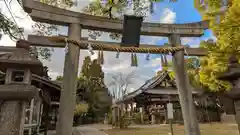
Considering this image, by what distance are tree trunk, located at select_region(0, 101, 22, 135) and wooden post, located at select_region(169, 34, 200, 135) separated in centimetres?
388

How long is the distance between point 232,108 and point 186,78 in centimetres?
152

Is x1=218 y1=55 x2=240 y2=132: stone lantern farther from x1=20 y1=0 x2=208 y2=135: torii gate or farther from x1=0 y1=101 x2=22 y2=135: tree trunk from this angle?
x1=0 y1=101 x2=22 y2=135: tree trunk

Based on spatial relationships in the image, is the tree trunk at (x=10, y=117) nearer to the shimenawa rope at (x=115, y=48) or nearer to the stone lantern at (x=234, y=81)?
the shimenawa rope at (x=115, y=48)

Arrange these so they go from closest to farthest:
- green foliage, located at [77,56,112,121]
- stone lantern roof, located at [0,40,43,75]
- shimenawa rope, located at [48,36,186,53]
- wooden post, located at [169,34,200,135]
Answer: stone lantern roof, located at [0,40,43,75]
shimenawa rope, located at [48,36,186,53]
wooden post, located at [169,34,200,135]
green foliage, located at [77,56,112,121]

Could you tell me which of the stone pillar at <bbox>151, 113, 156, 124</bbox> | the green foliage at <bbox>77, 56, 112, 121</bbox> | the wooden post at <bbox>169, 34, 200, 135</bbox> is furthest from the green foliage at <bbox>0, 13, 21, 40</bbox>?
the green foliage at <bbox>77, 56, 112, 121</bbox>

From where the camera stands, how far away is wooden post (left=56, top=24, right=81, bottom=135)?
12.4 feet

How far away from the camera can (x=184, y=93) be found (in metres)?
4.84

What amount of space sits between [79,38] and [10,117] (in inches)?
94.7

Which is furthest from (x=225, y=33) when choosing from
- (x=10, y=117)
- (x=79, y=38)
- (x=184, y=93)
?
(x=10, y=117)

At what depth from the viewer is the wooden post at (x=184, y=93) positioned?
181 inches

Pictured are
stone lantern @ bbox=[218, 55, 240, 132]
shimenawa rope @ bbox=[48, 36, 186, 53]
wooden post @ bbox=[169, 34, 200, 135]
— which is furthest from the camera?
wooden post @ bbox=[169, 34, 200, 135]

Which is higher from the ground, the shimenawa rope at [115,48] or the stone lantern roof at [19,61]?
the shimenawa rope at [115,48]

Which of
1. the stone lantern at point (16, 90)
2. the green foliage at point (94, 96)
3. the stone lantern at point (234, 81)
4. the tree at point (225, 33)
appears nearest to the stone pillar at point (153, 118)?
the green foliage at point (94, 96)

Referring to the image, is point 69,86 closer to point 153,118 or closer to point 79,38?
point 79,38
